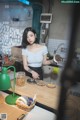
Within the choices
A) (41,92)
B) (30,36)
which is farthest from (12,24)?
(41,92)

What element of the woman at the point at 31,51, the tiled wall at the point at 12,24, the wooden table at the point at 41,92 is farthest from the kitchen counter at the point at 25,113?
the tiled wall at the point at 12,24

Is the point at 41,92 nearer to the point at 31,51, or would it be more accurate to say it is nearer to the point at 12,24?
the point at 31,51

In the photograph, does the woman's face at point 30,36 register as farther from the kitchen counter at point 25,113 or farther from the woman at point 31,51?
the kitchen counter at point 25,113

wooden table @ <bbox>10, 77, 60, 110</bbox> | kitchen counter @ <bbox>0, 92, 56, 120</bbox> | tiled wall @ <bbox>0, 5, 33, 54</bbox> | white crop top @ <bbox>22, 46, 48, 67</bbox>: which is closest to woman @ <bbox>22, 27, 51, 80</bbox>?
white crop top @ <bbox>22, 46, 48, 67</bbox>

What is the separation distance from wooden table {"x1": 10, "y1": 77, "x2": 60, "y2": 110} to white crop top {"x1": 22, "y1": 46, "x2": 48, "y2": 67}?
29.3 inches

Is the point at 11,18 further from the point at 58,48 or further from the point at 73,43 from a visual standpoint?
the point at 73,43

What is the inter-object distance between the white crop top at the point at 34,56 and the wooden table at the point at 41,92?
2.44 ft

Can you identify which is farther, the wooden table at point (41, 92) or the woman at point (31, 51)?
the woman at point (31, 51)

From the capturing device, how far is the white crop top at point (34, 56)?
223cm

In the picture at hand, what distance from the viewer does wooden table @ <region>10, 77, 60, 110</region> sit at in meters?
1.21

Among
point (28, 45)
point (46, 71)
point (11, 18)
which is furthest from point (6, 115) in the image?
point (11, 18)

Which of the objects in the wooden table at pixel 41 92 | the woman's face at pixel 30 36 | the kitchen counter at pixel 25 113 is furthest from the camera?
the woman's face at pixel 30 36

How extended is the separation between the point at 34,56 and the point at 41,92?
3.18ft

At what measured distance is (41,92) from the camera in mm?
1367
